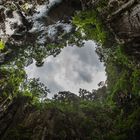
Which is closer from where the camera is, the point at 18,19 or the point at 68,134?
the point at 68,134

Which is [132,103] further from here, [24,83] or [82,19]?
[24,83]

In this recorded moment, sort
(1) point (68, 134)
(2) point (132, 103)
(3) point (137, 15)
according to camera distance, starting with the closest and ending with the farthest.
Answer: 1. (3) point (137, 15)
2. (1) point (68, 134)
3. (2) point (132, 103)

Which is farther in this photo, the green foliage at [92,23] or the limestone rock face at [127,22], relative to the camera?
the green foliage at [92,23]

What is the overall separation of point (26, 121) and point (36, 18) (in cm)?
655

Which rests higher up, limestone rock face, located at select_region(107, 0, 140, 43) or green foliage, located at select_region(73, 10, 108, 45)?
green foliage, located at select_region(73, 10, 108, 45)

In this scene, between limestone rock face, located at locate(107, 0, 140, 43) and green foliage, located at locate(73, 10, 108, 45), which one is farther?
green foliage, located at locate(73, 10, 108, 45)

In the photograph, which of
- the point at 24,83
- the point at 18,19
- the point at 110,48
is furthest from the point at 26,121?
the point at 110,48

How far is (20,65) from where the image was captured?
21.5 meters

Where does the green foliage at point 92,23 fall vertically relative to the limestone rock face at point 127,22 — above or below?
above

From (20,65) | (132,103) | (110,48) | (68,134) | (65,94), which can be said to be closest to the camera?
(68,134)

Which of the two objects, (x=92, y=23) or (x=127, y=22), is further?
(x=92, y=23)

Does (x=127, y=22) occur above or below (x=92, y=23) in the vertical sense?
below

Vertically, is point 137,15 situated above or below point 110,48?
below

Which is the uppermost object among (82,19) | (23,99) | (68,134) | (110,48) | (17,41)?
(110,48)
